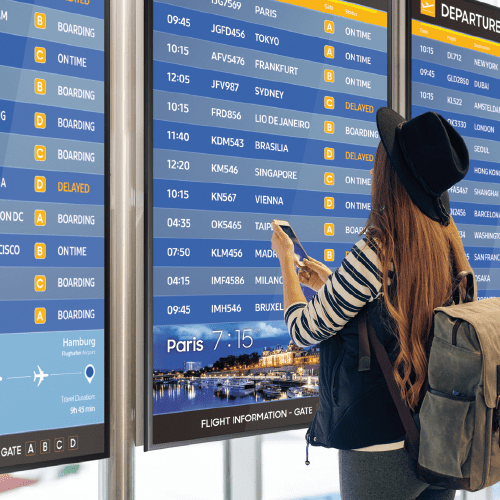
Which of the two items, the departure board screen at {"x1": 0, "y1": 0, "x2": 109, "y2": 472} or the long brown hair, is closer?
the long brown hair

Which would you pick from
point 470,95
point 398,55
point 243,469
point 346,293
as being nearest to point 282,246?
point 346,293

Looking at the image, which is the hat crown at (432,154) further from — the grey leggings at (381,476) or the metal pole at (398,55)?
the metal pole at (398,55)

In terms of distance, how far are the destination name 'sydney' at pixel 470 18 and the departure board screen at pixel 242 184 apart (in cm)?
63

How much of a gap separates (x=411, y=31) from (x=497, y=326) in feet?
6.65

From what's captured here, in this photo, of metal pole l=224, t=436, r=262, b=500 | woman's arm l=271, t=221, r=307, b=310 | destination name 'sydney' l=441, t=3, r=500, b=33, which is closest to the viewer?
woman's arm l=271, t=221, r=307, b=310

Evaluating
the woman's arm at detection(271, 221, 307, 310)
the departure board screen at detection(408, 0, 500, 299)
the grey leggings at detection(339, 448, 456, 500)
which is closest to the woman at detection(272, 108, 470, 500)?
the grey leggings at detection(339, 448, 456, 500)

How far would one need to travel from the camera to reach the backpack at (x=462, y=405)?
1.32 metres

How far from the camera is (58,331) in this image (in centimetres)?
189

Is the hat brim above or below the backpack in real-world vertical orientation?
above

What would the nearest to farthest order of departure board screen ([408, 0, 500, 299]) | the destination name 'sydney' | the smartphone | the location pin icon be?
1. the location pin icon
2. the smartphone
3. departure board screen ([408, 0, 500, 299])
4. the destination name 'sydney'

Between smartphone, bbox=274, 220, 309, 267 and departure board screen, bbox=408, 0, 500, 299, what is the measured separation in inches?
43.5

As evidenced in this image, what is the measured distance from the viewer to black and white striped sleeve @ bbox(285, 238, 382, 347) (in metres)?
1.41

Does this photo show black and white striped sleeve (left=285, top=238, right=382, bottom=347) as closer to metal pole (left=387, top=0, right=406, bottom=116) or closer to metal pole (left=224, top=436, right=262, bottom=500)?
metal pole (left=224, top=436, right=262, bottom=500)

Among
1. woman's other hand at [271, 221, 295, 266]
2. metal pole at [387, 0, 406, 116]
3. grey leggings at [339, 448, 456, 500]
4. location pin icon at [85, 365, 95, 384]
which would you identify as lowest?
grey leggings at [339, 448, 456, 500]
